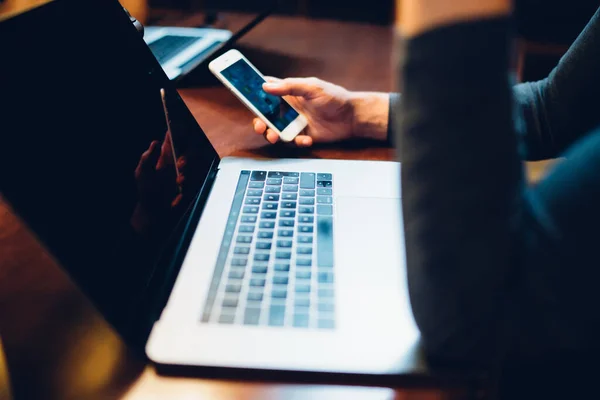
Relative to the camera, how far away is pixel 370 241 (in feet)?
1.67

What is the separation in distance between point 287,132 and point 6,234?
0.40 meters

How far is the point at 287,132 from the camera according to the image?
0.74 metres

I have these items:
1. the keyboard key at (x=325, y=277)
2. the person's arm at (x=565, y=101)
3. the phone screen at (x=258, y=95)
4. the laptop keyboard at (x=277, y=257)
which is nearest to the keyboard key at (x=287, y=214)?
the laptop keyboard at (x=277, y=257)

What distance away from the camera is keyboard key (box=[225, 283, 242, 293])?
0.44 m

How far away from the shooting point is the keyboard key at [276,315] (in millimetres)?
413

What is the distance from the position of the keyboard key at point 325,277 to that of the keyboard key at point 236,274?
75 mm

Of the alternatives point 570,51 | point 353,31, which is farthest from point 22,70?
point 353,31

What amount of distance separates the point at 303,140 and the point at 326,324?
0.38 meters

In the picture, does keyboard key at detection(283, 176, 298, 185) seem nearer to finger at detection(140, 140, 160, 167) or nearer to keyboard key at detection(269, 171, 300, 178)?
keyboard key at detection(269, 171, 300, 178)

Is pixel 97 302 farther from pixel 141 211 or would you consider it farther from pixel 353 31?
pixel 353 31

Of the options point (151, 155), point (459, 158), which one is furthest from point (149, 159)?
point (459, 158)

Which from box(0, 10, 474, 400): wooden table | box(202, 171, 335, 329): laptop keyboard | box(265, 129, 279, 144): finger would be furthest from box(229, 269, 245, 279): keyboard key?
box(265, 129, 279, 144): finger

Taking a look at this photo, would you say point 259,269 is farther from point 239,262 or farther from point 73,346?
point 73,346

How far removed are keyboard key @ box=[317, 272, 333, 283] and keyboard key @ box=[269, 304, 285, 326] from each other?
5 centimetres
